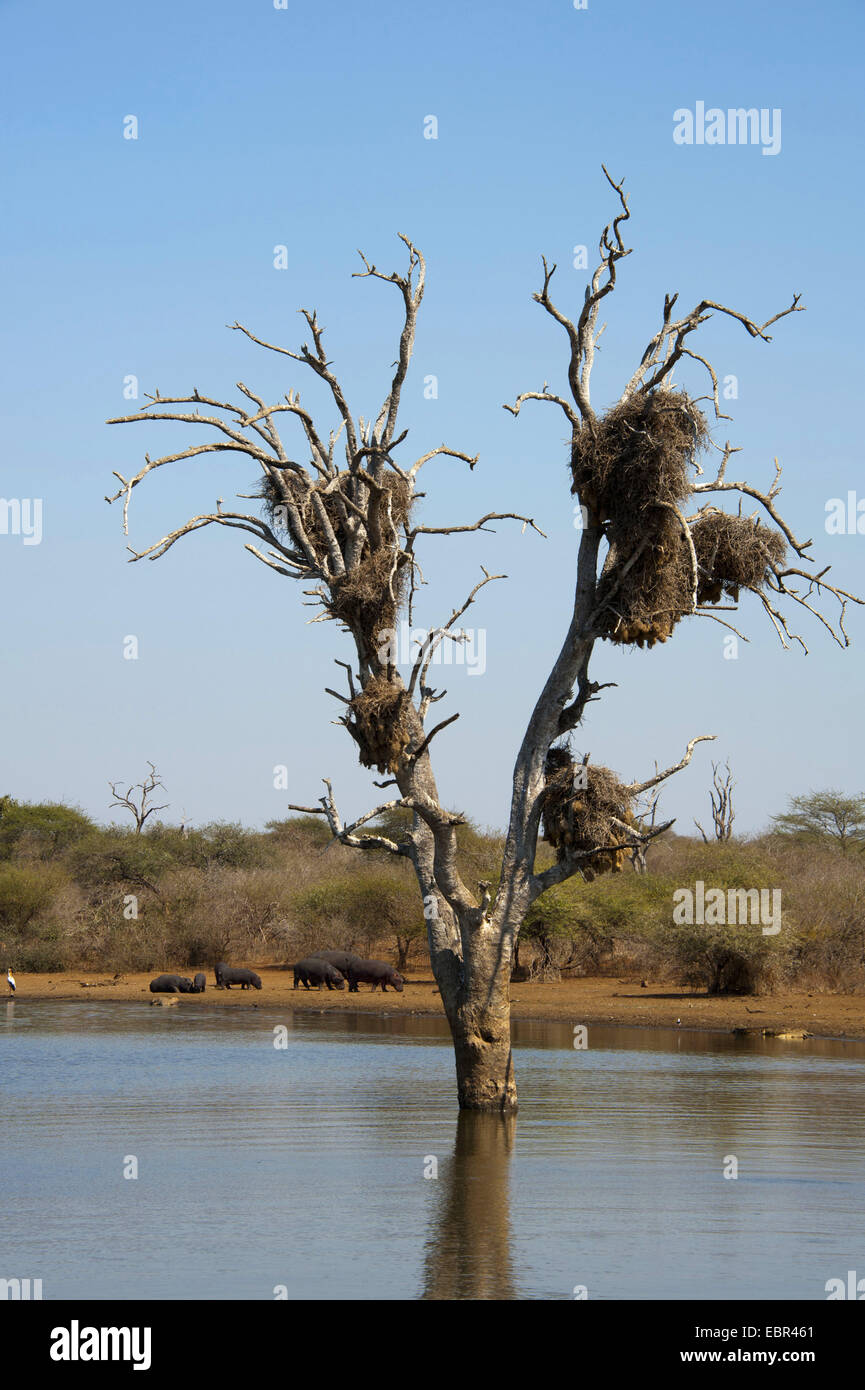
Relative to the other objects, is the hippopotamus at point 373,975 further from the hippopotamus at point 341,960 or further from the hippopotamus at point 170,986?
the hippopotamus at point 170,986

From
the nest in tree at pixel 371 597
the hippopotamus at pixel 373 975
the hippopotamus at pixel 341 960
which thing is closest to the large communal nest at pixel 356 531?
the nest in tree at pixel 371 597

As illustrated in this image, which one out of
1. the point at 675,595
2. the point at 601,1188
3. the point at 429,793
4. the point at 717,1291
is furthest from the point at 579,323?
the point at 717,1291

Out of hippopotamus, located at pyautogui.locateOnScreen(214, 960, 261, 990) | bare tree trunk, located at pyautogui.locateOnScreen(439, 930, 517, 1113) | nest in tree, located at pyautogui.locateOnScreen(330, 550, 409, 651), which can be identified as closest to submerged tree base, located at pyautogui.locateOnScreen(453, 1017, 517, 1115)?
bare tree trunk, located at pyautogui.locateOnScreen(439, 930, 517, 1113)

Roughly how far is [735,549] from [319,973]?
71.6ft

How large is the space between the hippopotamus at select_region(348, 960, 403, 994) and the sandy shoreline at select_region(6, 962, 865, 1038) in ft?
1.08

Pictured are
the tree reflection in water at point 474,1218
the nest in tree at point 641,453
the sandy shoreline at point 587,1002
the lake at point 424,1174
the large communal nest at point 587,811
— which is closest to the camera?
the tree reflection in water at point 474,1218

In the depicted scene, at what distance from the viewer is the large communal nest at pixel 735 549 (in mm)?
15570

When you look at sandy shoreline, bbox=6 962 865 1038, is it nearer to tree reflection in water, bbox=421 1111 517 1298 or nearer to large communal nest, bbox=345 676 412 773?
tree reflection in water, bbox=421 1111 517 1298

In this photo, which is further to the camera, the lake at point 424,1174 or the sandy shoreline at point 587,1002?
the sandy shoreline at point 587,1002

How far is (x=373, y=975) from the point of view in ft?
113

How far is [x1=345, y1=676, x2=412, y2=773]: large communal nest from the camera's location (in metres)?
14.9

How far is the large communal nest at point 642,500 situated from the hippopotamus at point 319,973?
2093cm

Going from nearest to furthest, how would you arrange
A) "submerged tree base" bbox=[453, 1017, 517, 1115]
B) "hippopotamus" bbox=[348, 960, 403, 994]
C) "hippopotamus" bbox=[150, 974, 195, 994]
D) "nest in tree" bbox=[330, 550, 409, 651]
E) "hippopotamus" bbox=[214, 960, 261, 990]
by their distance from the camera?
1. "nest in tree" bbox=[330, 550, 409, 651]
2. "submerged tree base" bbox=[453, 1017, 517, 1115]
3. "hippopotamus" bbox=[348, 960, 403, 994]
4. "hippopotamus" bbox=[150, 974, 195, 994]
5. "hippopotamus" bbox=[214, 960, 261, 990]
